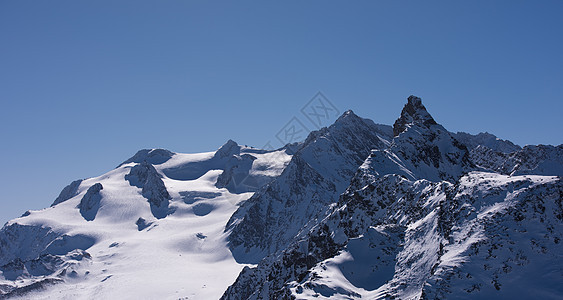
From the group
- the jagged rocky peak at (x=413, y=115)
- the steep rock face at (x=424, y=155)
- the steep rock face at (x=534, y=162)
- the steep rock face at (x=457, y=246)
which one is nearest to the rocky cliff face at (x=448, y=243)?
Answer: the steep rock face at (x=457, y=246)

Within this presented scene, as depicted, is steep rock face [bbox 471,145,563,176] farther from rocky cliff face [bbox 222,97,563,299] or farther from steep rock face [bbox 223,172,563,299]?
steep rock face [bbox 223,172,563,299]

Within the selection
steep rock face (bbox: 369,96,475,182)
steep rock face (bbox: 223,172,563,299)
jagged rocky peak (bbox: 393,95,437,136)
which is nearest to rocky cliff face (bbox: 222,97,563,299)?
steep rock face (bbox: 223,172,563,299)

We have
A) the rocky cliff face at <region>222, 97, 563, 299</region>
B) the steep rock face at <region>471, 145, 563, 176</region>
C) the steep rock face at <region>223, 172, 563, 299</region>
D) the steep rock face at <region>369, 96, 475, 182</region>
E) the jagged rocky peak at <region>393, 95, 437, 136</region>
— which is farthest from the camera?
the jagged rocky peak at <region>393, 95, 437, 136</region>

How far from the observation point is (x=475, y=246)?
4806 cm

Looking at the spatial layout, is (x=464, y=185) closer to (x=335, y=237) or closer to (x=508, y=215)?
(x=508, y=215)

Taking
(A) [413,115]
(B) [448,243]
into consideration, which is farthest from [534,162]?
(B) [448,243]

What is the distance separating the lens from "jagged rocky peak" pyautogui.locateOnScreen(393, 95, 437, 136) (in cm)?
12205

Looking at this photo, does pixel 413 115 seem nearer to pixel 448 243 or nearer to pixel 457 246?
pixel 448 243

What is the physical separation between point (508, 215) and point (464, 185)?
311 inches

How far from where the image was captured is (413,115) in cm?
12988

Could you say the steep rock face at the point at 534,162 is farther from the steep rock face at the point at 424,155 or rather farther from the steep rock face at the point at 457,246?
the steep rock face at the point at 457,246

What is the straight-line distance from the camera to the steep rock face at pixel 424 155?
Result: 9864 cm

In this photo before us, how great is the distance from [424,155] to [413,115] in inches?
970

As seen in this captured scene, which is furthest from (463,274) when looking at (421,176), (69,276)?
(69,276)
